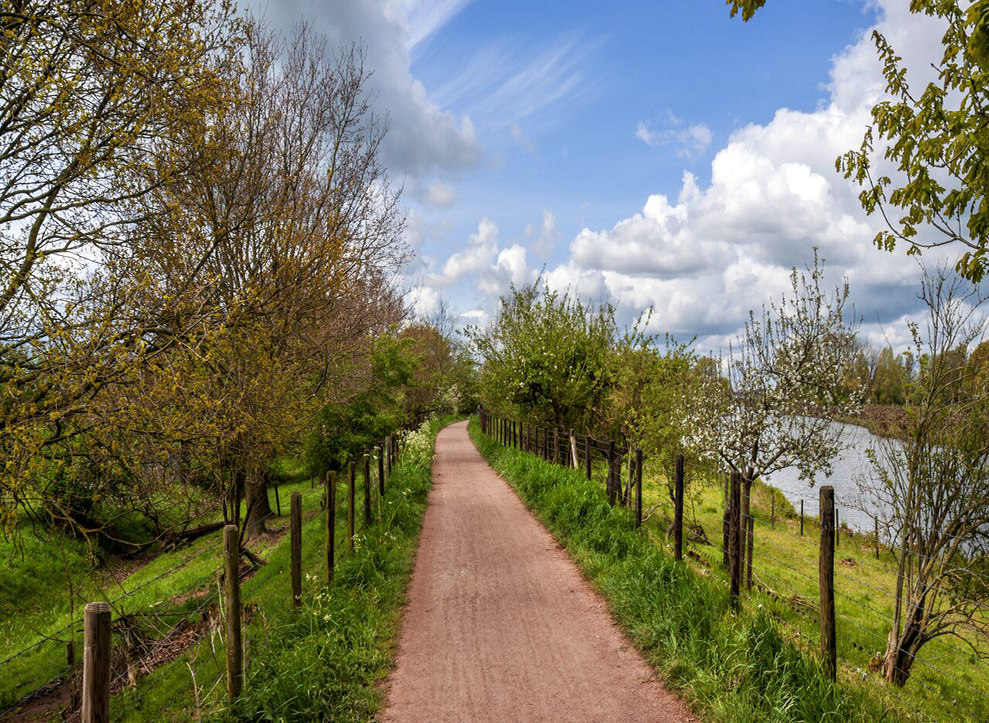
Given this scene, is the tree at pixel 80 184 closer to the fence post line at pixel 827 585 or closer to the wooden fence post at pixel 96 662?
the wooden fence post at pixel 96 662

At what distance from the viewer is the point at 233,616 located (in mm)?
5406

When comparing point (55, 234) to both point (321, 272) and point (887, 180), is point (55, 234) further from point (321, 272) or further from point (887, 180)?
point (887, 180)

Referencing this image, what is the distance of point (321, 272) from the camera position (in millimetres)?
13820

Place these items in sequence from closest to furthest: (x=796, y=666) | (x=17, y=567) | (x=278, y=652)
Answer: (x=796, y=666) → (x=278, y=652) → (x=17, y=567)

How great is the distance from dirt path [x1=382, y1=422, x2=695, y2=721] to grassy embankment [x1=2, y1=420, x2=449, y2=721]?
0.97 ft

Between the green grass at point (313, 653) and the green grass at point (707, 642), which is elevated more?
the green grass at point (707, 642)

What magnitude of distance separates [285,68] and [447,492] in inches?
512

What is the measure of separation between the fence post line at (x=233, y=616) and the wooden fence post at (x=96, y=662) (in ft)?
5.89

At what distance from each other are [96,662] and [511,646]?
4.43m

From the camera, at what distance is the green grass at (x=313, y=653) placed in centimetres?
540

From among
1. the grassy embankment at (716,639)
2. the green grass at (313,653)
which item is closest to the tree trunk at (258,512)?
the green grass at (313,653)

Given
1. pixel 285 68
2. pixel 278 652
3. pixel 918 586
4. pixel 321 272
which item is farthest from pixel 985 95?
pixel 285 68

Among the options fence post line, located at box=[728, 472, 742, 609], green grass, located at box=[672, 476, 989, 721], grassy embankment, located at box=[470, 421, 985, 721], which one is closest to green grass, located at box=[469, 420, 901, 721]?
grassy embankment, located at box=[470, 421, 985, 721]

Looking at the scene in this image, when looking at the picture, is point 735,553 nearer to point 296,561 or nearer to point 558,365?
point 296,561
